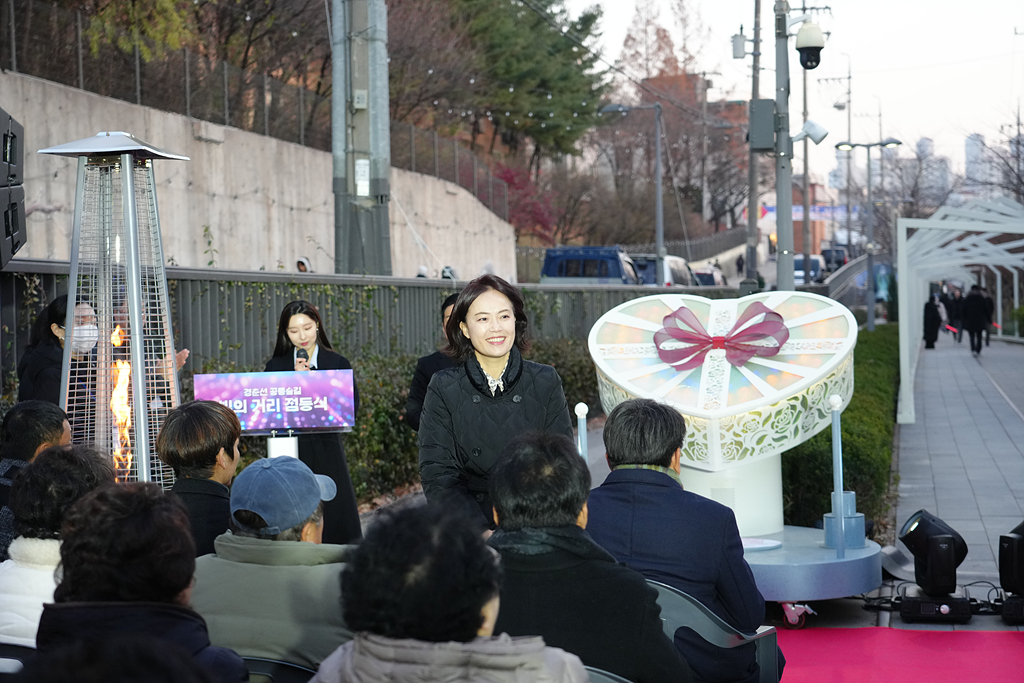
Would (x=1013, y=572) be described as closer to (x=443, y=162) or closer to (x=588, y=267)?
(x=588, y=267)

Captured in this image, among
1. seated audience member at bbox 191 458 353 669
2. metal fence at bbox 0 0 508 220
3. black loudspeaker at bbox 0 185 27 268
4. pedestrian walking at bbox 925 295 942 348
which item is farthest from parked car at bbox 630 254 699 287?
seated audience member at bbox 191 458 353 669

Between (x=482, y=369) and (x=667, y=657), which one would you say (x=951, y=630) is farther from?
(x=667, y=657)

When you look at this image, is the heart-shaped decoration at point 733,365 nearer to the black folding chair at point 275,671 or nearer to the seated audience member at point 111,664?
the black folding chair at point 275,671

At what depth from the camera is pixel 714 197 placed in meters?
73.2

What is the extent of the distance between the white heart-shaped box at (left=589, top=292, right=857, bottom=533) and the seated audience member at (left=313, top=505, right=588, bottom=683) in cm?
370

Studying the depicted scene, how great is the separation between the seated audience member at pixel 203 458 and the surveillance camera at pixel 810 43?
11.7 metres

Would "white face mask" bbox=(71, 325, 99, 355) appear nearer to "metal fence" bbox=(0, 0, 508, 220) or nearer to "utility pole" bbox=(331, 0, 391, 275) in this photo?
"utility pole" bbox=(331, 0, 391, 275)

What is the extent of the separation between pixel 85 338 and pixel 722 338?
341cm

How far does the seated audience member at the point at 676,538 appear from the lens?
3.56 m

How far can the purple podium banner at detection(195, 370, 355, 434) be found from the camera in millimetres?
5820

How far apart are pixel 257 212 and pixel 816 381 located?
16.1 metres

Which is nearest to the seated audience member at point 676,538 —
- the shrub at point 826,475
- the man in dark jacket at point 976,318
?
the shrub at point 826,475

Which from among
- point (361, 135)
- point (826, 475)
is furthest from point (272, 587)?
point (361, 135)

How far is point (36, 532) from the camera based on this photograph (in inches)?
131
